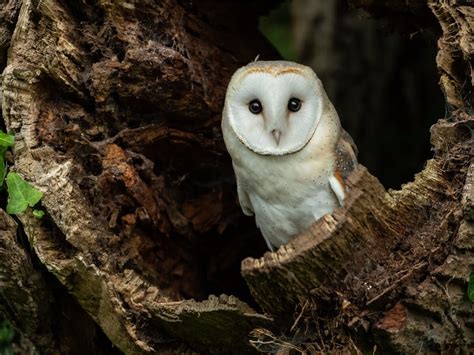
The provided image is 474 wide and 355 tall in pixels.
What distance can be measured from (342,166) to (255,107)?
0.43 m

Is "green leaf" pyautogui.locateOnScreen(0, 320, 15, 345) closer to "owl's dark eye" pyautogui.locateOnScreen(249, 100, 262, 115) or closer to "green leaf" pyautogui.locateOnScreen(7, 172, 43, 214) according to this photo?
"green leaf" pyautogui.locateOnScreen(7, 172, 43, 214)

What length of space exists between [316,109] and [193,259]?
1.08 metres

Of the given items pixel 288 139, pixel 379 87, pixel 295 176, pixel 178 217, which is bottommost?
pixel 178 217

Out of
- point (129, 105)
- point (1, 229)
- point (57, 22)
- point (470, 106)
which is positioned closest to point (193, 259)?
point (129, 105)

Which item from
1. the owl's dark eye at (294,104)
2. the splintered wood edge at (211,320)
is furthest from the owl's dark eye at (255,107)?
the splintered wood edge at (211,320)

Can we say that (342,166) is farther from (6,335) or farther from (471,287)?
(6,335)

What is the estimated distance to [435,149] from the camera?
2.42 m

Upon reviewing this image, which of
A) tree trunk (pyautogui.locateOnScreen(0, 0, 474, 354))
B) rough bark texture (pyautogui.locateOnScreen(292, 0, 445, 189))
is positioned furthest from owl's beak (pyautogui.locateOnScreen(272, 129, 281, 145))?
rough bark texture (pyautogui.locateOnScreen(292, 0, 445, 189))

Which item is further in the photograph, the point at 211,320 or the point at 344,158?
the point at 344,158

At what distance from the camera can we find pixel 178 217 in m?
3.39

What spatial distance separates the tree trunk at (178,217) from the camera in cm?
227

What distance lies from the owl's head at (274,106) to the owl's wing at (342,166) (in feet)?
0.54

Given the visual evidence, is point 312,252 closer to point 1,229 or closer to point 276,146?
point 276,146

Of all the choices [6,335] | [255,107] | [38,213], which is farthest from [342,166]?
[6,335]
